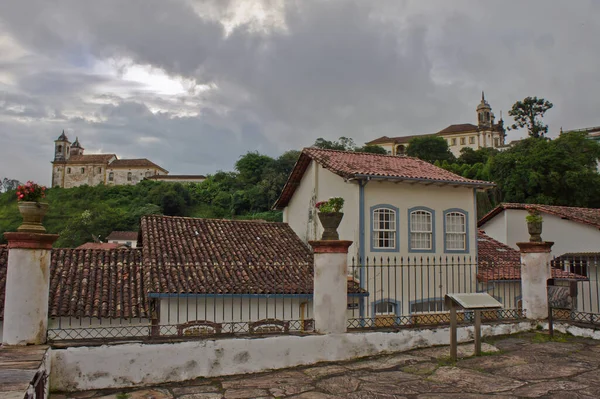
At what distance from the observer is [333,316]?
6211mm

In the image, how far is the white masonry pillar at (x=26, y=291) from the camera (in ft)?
16.4

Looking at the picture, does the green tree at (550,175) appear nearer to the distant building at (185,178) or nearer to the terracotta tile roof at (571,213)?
the terracotta tile roof at (571,213)

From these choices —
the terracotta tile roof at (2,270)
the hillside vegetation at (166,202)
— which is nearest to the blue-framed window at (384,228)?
the terracotta tile roof at (2,270)

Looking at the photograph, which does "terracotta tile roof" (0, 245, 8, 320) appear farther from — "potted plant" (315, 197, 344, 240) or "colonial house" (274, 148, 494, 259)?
"colonial house" (274, 148, 494, 259)

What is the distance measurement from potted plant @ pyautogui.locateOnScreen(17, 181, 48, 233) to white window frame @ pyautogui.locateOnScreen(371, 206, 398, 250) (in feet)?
34.9

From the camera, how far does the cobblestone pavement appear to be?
15.9 feet

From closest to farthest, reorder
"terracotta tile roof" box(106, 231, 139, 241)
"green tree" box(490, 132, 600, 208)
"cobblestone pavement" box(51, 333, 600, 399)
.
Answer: "cobblestone pavement" box(51, 333, 600, 399)
"green tree" box(490, 132, 600, 208)
"terracotta tile roof" box(106, 231, 139, 241)

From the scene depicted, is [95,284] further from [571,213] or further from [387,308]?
[571,213]

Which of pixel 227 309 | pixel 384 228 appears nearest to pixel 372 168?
pixel 384 228

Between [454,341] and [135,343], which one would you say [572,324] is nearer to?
[454,341]

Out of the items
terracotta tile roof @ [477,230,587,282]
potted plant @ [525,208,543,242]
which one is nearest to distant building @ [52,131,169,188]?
terracotta tile roof @ [477,230,587,282]

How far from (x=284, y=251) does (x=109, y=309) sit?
231 inches

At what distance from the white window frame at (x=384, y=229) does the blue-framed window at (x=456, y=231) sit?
1.98 metres

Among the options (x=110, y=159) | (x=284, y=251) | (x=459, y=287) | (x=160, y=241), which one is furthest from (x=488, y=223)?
(x=110, y=159)
